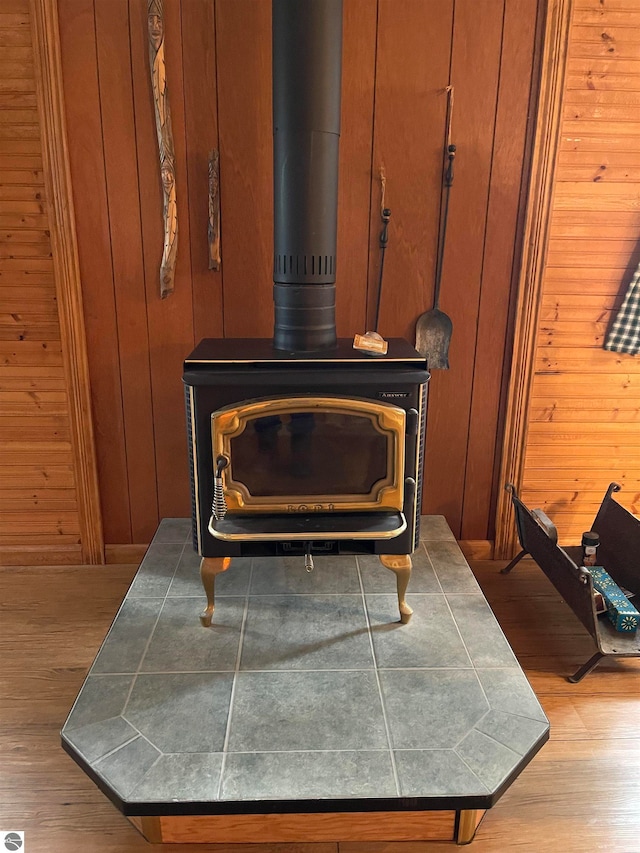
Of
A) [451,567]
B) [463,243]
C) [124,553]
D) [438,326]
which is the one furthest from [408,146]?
[124,553]

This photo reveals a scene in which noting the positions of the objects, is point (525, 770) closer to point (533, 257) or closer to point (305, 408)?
point (305, 408)

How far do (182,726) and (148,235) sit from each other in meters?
1.47

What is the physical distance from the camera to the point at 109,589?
2215mm

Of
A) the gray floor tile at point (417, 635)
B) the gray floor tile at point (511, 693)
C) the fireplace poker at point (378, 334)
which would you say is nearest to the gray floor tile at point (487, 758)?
the gray floor tile at point (511, 693)

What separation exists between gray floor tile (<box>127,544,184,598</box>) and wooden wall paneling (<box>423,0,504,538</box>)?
3.10ft

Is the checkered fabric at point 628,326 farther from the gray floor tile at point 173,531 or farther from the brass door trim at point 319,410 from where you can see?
the gray floor tile at point 173,531

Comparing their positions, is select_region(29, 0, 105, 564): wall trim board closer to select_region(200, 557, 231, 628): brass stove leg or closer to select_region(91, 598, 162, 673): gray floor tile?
select_region(91, 598, 162, 673): gray floor tile

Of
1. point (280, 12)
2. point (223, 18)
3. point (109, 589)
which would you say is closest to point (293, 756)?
point (109, 589)

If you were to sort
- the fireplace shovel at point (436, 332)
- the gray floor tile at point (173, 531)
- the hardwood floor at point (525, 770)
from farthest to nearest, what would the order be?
the gray floor tile at point (173, 531) < the fireplace shovel at point (436, 332) < the hardwood floor at point (525, 770)

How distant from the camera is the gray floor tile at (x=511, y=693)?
4.92 ft

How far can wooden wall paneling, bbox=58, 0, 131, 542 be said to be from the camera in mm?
1917

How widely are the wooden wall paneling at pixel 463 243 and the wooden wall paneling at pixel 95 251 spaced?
43.8 inches

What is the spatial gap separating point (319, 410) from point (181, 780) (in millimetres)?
898

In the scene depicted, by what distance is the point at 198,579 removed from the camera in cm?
204
